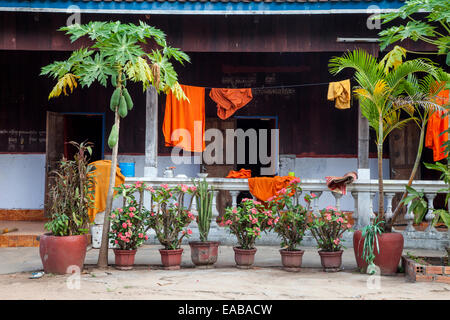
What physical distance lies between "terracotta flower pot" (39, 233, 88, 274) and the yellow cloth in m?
5.10

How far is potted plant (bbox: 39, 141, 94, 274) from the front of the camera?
5.61 meters

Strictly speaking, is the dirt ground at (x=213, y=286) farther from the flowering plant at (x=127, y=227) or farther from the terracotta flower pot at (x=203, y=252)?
the flowering plant at (x=127, y=227)

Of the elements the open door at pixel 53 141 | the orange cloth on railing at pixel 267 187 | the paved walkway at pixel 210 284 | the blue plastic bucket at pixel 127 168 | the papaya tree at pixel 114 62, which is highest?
the papaya tree at pixel 114 62

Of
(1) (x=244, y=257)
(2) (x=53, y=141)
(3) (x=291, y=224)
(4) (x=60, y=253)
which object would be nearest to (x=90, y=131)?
(2) (x=53, y=141)

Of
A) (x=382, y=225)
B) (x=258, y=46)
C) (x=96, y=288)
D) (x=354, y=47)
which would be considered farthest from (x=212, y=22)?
(x=96, y=288)

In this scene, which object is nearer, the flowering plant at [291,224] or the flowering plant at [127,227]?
the flowering plant at [127,227]

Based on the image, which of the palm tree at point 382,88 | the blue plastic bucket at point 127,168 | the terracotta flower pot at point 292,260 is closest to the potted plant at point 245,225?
the terracotta flower pot at point 292,260

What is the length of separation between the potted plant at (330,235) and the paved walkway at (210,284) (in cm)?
16

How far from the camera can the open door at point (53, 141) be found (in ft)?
31.0

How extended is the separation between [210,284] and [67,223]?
6.50 ft

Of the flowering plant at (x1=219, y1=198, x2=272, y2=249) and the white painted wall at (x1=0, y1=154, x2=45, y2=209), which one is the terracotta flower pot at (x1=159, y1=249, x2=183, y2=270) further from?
the white painted wall at (x1=0, y1=154, x2=45, y2=209)

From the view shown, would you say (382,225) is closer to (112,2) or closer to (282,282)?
(282,282)

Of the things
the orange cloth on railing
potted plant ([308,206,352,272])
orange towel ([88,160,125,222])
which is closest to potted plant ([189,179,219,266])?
potted plant ([308,206,352,272])

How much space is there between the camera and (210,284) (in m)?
5.19
